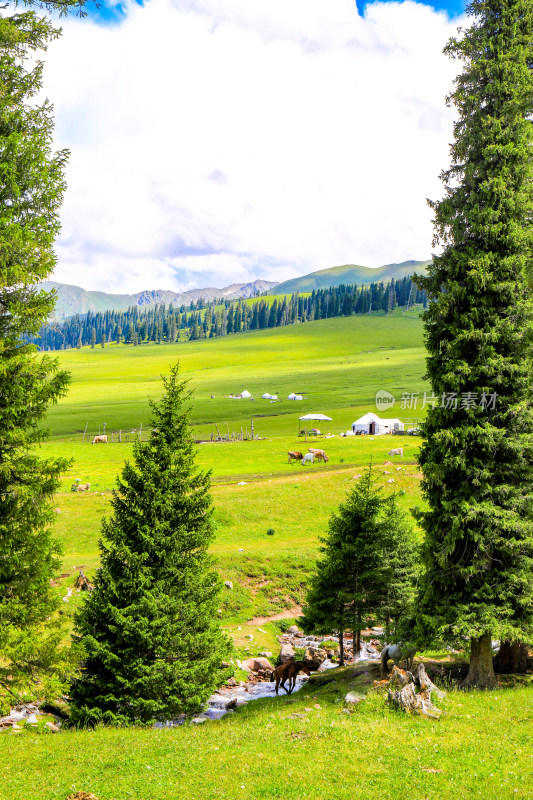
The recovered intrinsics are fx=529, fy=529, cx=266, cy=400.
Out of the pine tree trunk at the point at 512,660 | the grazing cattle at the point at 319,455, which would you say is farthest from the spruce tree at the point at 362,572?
the grazing cattle at the point at 319,455

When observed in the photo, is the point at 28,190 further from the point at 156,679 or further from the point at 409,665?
the point at 409,665

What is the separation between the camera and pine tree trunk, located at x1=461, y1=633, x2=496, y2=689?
1825cm

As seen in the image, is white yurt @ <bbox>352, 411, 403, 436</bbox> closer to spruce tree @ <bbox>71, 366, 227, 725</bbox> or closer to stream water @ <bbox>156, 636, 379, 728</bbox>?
stream water @ <bbox>156, 636, 379, 728</bbox>

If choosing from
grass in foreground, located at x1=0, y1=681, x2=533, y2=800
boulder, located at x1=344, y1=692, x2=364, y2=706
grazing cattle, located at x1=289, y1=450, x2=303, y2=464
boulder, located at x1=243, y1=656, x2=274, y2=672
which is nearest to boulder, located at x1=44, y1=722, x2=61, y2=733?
grass in foreground, located at x1=0, y1=681, x2=533, y2=800

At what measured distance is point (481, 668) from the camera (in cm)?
1847

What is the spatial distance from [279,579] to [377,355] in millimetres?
164664

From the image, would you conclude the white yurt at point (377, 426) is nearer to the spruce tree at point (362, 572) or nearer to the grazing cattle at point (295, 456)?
the grazing cattle at point (295, 456)

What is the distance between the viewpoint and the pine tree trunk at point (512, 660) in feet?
66.7

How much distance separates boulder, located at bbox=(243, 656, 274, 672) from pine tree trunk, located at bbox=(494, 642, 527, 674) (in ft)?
36.8

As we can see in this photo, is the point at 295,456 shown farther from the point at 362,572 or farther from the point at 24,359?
the point at 24,359

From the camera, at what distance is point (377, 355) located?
192500mm

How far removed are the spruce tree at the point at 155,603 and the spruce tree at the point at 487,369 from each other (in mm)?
8271

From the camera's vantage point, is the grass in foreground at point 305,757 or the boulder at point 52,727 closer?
the grass in foreground at point 305,757

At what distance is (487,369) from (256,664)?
18.7 meters
